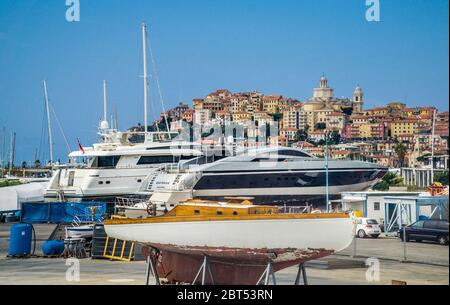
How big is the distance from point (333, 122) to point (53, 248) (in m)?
87.3

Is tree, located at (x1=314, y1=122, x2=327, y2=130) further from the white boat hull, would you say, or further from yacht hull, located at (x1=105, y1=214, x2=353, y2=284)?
the white boat hull

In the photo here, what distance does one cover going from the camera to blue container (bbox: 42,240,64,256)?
Result: 58.7 feet

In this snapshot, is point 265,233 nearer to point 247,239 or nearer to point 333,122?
point 247,239

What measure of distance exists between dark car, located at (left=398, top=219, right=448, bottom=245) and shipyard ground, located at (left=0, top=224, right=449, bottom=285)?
0.21 m

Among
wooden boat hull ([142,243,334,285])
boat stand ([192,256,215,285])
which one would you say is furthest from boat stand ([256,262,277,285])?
boat stand ([192,256,215,285])

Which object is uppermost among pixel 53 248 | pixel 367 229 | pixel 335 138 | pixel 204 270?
pixel 204 270

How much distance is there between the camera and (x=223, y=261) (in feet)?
39.4

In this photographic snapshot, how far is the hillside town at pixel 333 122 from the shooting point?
73.3 metres

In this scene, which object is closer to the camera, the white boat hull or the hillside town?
the white boat hull

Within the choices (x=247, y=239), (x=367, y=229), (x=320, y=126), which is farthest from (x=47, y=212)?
(x=320, y=126)

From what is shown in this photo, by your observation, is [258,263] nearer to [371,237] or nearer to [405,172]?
[371,237]

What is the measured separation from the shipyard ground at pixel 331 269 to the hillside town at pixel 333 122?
4901 cm

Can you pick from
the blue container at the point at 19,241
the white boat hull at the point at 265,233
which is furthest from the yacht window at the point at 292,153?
the white boat hull at the point at 265,233
